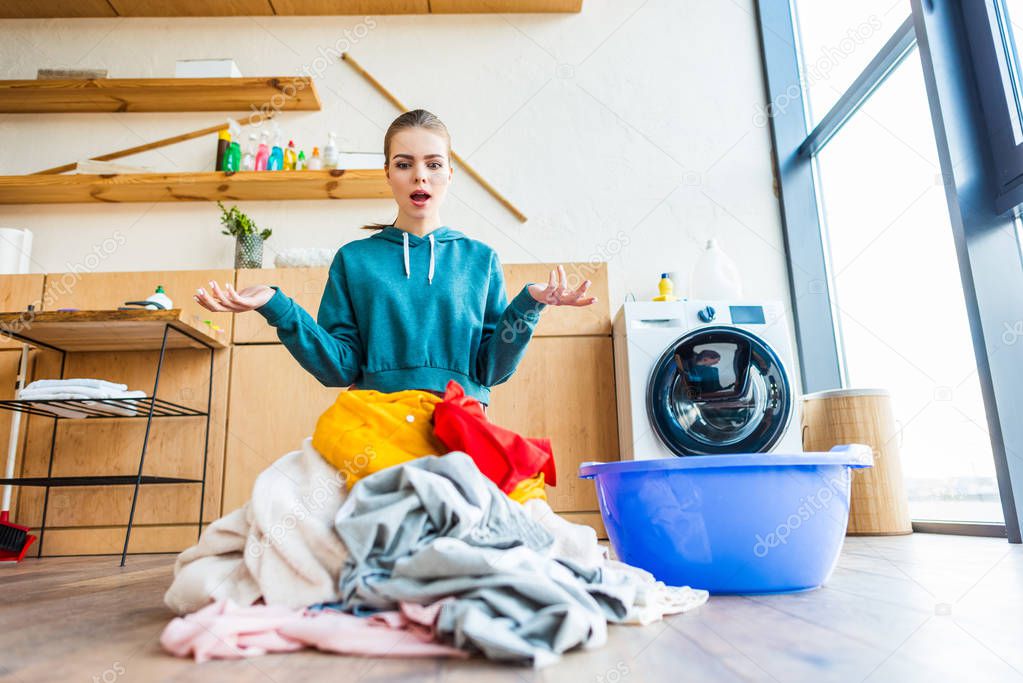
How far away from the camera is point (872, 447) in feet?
7.94

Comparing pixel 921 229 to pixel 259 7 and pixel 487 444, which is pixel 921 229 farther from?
pixel 259 7

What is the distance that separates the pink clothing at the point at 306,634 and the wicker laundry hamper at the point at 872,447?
1989 millimetres

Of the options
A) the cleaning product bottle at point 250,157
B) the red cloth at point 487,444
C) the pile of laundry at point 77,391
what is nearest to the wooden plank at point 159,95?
the cleaning product bottle at point 250,157

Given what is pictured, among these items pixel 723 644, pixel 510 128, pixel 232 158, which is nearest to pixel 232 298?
pixel 723 644

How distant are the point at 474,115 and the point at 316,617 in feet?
9.45

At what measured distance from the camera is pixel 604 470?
1302 mm

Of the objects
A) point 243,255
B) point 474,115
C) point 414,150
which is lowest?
point 414,150

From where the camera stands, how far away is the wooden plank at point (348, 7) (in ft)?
11.2

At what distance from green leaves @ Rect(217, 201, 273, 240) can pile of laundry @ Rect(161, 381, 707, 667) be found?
208cm

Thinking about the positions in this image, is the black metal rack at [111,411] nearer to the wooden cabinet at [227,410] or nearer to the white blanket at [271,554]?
the wooden cabinet at [227,410]

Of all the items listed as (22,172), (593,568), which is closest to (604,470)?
(593,568)

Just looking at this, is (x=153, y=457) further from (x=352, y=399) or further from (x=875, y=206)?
(x=875, y=206)

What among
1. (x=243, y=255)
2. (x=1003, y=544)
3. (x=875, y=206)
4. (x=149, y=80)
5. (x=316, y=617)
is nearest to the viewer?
(x=316, y=617)

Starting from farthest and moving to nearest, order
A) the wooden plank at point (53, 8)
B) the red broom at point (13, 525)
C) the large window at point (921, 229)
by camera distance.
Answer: the wooden plank at point (53, 8), the red broom at point (13, 525), the large window at point (921, 229)
